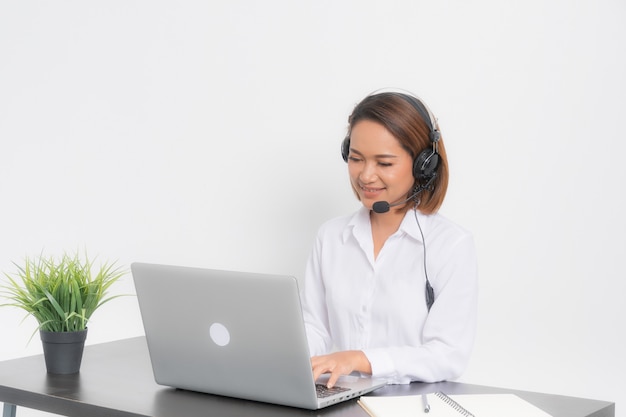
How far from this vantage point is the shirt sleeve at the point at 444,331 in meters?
2.27

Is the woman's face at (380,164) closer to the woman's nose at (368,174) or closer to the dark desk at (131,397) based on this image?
the woman's nose at (368,174)

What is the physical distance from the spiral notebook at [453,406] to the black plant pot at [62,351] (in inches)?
32.6

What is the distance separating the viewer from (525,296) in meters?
3.62

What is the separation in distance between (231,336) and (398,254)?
2.70ft

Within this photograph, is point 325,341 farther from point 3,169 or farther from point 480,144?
point 3,169

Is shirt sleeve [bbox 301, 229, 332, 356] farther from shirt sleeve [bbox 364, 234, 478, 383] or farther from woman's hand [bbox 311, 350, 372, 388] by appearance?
woman's hand [bbox 311, 350, 372, 388]

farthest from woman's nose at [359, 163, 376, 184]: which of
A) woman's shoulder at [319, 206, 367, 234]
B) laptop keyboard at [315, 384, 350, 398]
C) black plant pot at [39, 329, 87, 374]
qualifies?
black plant pot at [39, 329, 87, 374]

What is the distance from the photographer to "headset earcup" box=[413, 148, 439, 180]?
2.59 m

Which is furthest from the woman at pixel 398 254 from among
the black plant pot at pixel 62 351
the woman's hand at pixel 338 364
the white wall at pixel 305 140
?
the white wall at pixel 305 140

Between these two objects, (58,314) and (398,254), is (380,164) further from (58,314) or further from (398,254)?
(58,314)

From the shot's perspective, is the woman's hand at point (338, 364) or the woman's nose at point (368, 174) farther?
the woman's nose at point (368, 174)

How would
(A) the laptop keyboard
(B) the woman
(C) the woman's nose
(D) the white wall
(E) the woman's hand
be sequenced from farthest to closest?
(D) the white wall < (C) the woman's nose < (B) the woman < (E) the woman's hand < (A) the laptop keyboard

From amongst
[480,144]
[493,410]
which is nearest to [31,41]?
[480,144]

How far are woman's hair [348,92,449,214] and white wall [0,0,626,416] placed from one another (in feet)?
Answer: 3.29
